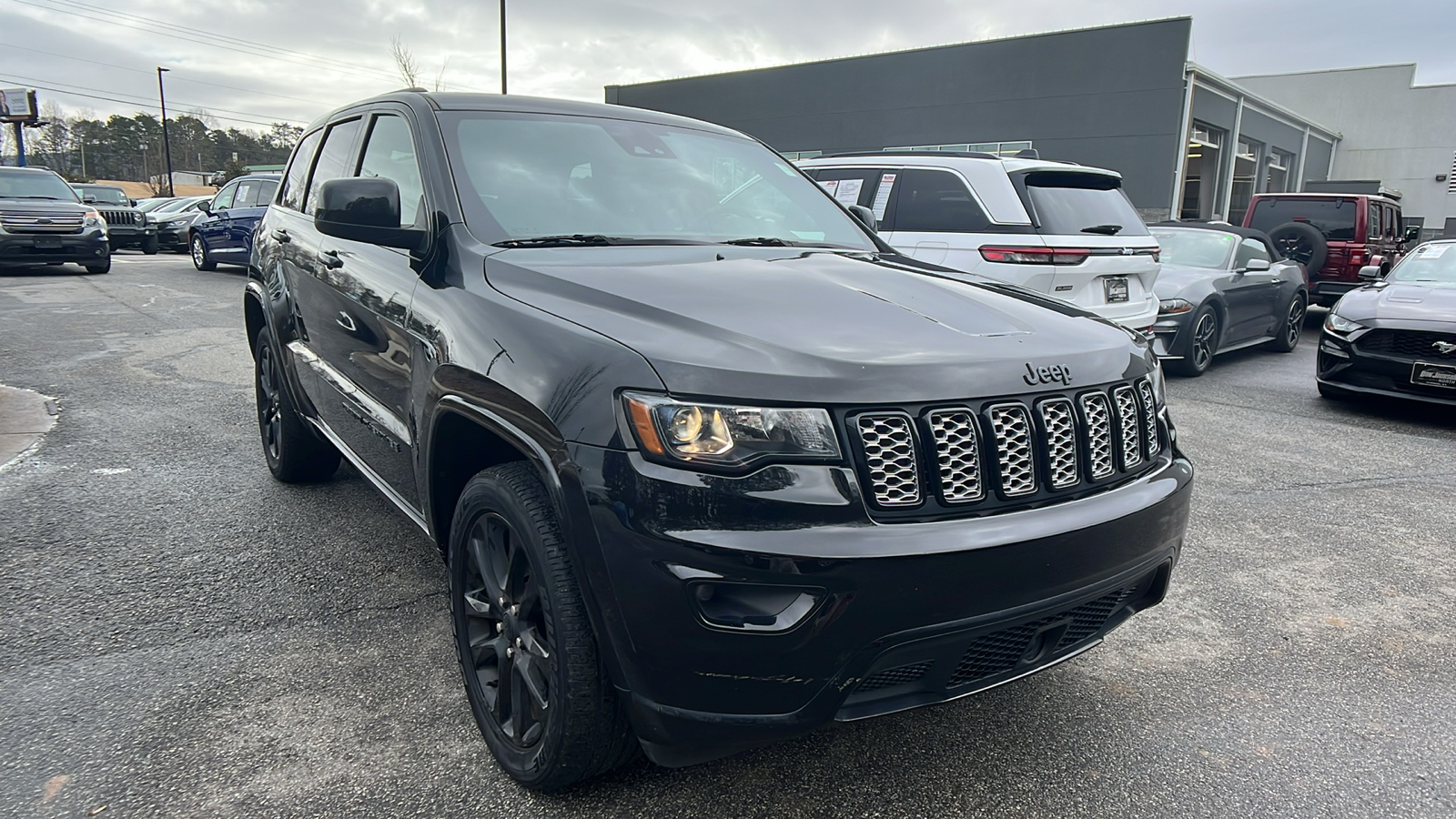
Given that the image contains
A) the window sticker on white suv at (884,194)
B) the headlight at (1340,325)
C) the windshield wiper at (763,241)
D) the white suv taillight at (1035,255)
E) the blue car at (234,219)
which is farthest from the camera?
the blue car at (234,219)

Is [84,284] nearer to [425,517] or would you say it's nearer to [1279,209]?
[425,517]

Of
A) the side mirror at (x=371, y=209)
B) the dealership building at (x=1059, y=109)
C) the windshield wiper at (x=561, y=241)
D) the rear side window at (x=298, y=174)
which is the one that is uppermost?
the dealership building at (x=1059, y=109)

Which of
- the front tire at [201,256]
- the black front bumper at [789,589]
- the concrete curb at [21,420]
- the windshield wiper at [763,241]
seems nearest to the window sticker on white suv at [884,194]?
the windshield wiper at [763,241]

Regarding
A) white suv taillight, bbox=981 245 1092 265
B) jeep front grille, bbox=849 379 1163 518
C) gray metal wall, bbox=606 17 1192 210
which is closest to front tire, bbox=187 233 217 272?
white suv taillight, bbox=981 245 1092 265

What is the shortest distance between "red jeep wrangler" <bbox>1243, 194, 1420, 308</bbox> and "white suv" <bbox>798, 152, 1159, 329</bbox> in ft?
24.3

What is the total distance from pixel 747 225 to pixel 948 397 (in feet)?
4.87

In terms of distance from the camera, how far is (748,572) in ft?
5.56

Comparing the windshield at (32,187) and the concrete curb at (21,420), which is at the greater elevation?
the windshield at (32,187)

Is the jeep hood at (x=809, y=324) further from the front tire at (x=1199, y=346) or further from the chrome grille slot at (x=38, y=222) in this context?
the chrome grille slot at (x=38, y=222)

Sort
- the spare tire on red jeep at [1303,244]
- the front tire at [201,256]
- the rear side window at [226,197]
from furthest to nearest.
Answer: the front tire at [201,256] → the rear side window at [226,197] → the spare tire on red jeep at [1303,244]

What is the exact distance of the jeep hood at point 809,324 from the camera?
1811 millimetres

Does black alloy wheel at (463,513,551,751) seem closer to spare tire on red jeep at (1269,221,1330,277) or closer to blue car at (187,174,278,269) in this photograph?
spare tire on red jeep at (1269,221,1330,277)

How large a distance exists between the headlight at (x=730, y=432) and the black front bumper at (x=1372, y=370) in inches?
264

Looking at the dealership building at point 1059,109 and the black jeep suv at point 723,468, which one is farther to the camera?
the dealership building at point 1059,109
